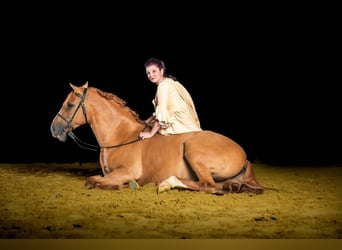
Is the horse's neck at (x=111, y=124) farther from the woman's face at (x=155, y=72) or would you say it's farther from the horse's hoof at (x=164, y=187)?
the horse's hoof at (x=164, y=187)

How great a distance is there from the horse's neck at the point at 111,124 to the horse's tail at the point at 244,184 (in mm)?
1167

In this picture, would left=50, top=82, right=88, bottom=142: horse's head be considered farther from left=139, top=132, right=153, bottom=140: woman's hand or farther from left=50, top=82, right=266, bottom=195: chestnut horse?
left=139, top=132, right=153, bottom=140: woman's hand

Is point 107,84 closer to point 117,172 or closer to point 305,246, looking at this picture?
point 117,172

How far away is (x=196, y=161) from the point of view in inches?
217

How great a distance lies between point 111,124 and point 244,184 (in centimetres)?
159

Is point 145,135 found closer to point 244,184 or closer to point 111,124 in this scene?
point 111,124

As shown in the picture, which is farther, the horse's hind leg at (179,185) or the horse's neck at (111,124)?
the horse's neck at (111,124)

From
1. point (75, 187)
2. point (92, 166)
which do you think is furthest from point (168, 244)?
point (92, 166)

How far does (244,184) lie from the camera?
5.61m

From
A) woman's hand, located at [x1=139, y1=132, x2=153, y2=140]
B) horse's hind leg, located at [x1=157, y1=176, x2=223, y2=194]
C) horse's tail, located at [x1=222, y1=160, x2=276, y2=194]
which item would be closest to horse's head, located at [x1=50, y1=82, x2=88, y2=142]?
woman's hand, located at [x1=139, y1=132, x2=153, y2=140]

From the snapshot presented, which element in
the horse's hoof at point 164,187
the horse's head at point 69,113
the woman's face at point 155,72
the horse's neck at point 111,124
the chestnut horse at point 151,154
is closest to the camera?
the horse's hoof at point 164,187

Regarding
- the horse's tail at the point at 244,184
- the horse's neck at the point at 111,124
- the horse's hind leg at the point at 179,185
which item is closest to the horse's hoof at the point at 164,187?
the horse's hind leg at the point at 179,185

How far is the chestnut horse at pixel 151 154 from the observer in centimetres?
554

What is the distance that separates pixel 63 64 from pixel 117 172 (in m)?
3.34
